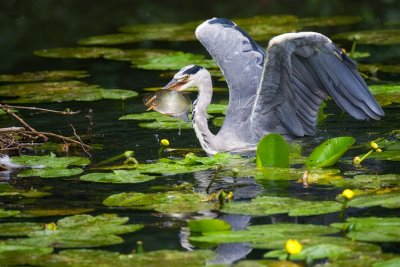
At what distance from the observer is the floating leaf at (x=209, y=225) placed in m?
5.63

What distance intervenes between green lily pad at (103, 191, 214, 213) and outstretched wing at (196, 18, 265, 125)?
219 cm

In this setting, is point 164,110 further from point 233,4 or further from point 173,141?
point 233,4

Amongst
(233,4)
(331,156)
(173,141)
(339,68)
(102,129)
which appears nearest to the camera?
(331,156)

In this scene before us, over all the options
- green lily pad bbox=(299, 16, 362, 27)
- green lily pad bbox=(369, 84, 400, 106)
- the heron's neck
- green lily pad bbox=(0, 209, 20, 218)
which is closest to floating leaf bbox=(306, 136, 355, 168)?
the heron's neck

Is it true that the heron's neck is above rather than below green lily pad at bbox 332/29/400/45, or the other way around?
below

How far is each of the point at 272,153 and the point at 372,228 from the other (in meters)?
1.67

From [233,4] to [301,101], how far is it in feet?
28.2

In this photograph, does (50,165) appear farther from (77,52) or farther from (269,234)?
(77,52)

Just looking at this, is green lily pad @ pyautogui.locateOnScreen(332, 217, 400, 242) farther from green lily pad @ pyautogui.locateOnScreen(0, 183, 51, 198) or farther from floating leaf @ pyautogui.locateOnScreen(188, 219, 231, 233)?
green lily pad @ pyautogui.locateOnScreen(0, 183, 51, 198)

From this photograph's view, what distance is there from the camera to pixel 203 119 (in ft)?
27.0

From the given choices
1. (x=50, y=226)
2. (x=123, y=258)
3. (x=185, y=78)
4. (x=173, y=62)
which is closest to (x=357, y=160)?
(x=185, y=78)

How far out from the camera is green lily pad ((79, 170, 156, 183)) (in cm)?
702

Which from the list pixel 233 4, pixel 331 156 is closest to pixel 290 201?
pixel 331 156

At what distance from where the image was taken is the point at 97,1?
17.6m
